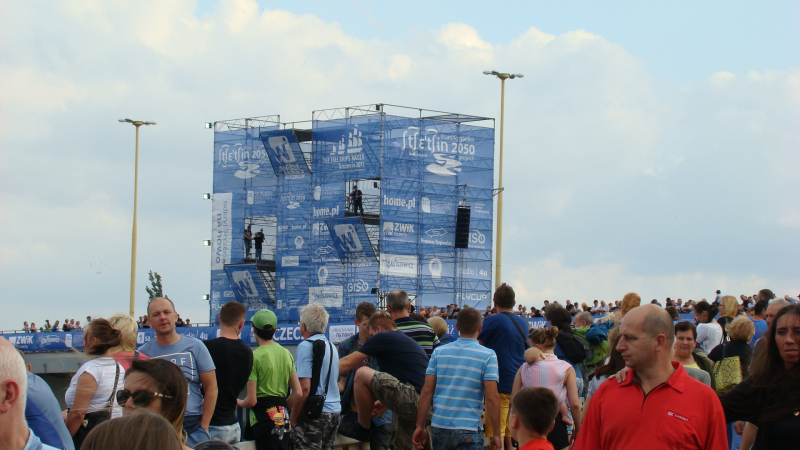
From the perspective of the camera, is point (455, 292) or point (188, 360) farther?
point (455, 292)

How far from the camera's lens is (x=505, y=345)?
738 cm

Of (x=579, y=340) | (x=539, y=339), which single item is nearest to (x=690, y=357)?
(x=539, y=339)

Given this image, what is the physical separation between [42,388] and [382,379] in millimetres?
3078

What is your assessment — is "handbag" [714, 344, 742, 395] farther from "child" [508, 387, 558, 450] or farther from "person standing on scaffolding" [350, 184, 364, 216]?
"person standing on scaffolding" [350, 184, 364, 216]

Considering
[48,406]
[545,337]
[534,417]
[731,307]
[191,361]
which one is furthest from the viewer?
[731,307]

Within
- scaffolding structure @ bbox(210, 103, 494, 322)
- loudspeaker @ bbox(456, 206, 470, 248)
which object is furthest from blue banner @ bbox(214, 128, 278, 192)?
loudspeaker @ bbox(456, 206, 470, 248)

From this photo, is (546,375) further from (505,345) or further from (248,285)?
(248,285)

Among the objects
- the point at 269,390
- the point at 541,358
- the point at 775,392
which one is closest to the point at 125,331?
the point at 269,390

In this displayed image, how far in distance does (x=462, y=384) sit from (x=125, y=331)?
8.00 feet

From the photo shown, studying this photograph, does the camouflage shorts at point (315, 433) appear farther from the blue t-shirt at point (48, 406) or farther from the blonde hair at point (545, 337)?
the blue t-shirt at point (48, 406)

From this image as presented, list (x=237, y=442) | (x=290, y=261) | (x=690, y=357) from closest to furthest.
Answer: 1. (x=690, y=357)
2. (x=237, y=442)
3. (x=290, y=261)

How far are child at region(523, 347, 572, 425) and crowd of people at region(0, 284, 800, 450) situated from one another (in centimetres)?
1

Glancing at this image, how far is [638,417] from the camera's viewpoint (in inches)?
143

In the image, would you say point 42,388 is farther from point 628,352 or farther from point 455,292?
point 455,292
